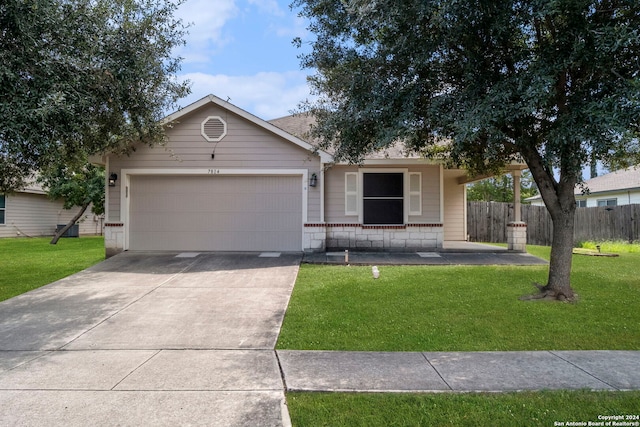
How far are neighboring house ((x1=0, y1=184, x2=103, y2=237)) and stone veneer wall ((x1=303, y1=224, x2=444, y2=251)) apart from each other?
14.8 meters

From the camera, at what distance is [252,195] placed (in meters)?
12.0

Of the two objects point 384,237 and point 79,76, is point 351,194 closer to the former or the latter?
point 384,237

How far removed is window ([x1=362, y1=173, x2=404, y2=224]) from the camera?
12.4 metres

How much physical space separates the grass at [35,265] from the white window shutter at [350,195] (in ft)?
23.8

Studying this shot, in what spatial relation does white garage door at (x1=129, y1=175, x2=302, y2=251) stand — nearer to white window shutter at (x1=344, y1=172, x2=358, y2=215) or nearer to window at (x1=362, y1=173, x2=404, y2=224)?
white window shutter at (x1=344, y1=172, x2=358, y2=215)

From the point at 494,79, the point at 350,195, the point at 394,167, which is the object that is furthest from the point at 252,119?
the point at 494,79

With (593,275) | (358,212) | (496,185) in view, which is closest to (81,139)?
(358,212)

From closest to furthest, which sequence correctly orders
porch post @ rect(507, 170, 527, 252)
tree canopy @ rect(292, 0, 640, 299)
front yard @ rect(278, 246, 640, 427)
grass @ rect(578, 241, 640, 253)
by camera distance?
front yard @ rect(278, 246, 640, 427) < tree canopy @ rect(292, 0, 640, 299) < porch post @ rect(507, 170, 527, 252) < grass @ rect(578, 241, 640, 253)

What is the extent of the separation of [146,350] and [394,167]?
A: 9.11m

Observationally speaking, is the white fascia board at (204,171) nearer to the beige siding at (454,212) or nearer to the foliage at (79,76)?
the foliage at (79,76)

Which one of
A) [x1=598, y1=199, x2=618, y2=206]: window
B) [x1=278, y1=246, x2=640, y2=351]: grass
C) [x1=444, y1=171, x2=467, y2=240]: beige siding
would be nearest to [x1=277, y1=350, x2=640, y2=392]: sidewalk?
[x1=278, y1=246, x2=640, y2=351]: grass

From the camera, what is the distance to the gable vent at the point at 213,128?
11875mm

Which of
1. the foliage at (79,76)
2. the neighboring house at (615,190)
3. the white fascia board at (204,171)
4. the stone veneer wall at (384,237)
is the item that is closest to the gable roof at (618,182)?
the neighboring house at (615,190)

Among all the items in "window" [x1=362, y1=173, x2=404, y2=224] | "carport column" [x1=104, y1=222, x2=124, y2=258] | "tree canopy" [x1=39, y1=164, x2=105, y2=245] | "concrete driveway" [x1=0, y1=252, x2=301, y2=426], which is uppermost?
"tree canopy" [x1=39, y1=164, x2=105, y2=245]
